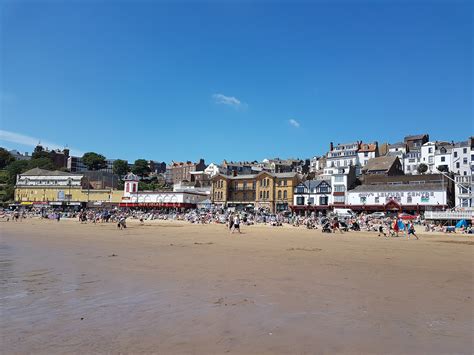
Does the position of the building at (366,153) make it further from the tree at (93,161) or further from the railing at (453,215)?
the tree at (93,161)

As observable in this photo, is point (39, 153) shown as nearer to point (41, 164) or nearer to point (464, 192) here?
point (41, 164)

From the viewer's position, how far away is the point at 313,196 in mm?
69688

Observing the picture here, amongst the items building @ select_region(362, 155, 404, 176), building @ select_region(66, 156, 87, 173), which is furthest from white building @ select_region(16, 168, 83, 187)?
building @ select_region(362, 155, 404, 176)

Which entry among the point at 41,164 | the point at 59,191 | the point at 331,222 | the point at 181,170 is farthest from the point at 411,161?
the point at 41,164

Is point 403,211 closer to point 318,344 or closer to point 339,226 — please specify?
point 339,226

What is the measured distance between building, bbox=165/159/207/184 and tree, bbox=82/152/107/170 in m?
27.9

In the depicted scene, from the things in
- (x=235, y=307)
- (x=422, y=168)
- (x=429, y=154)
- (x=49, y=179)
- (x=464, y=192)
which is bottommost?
(x=235, y=307)

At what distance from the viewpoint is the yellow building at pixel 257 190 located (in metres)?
73.8

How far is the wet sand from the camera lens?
221 inches

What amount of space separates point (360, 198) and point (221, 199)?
2980 centimetres

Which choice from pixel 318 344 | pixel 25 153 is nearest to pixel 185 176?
pixel 25 153

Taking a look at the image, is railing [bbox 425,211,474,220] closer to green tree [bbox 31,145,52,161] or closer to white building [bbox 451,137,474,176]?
white building [bbox 451,137,474,176]

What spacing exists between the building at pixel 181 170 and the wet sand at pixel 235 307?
11505cm

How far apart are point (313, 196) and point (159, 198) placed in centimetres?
3349
